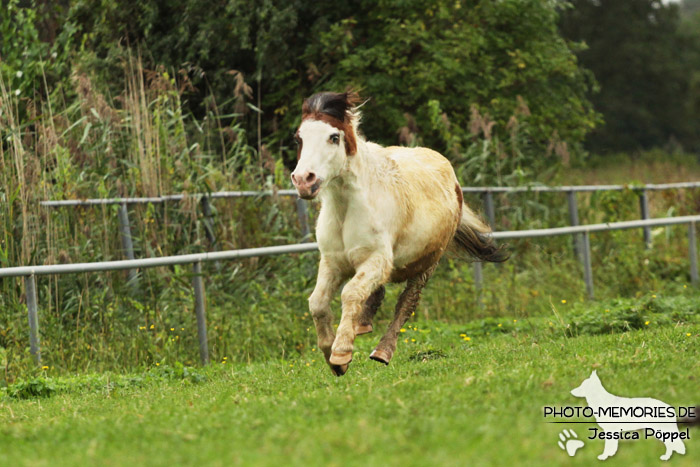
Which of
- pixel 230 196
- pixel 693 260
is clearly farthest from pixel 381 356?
pixel 693 260

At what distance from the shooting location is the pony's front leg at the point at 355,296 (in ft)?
21.5

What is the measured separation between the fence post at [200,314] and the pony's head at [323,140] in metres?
2.92

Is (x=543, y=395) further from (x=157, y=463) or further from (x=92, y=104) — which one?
(x=92, y=104)

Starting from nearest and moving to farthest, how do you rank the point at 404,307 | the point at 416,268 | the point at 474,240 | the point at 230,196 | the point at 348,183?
the point at 348,183, the point at 416,268, the point at 404,307, the point at 474,240, the point at 230,196

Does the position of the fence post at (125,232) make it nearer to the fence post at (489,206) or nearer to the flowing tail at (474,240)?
the flowing tail at (474,240)

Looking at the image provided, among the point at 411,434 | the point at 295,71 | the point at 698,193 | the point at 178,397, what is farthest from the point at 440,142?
the point at 411,434

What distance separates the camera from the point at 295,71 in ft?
73.0

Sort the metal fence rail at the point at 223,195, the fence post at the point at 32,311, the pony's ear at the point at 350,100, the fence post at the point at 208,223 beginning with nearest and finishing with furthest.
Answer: the pony's ear at the point at 350,100, the fence post at the point at 32,311, the metal fence rail at the point at 223,195, the fence post at the point at 208,223

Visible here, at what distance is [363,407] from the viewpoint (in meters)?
5.22

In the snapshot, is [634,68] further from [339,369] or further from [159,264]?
[339,369]

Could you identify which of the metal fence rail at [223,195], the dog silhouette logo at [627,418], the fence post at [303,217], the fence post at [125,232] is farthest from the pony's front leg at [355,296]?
the fence post at [303,217]

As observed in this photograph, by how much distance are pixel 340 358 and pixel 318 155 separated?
128 cm

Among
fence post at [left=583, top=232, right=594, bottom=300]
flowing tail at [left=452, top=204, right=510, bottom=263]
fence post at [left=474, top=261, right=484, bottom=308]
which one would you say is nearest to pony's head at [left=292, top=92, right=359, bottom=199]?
flowing tail at [left=452, top=204, right=510, bottom=263]

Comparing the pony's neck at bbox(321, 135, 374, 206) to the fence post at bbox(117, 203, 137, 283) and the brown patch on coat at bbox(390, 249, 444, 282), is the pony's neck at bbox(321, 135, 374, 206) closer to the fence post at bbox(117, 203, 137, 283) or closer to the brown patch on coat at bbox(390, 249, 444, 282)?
the brown patch on coat at bbox(390, 249, 444, 282)
